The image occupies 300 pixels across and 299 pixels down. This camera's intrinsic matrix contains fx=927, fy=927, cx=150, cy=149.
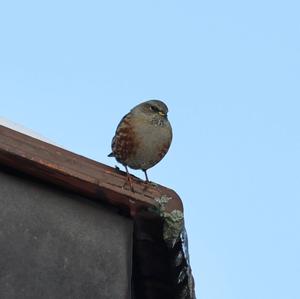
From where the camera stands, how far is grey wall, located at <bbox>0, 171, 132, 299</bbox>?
152 inches

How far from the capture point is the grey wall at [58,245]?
3871 millimetres

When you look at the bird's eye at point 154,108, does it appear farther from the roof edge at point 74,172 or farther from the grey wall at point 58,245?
the grey wall at point 58,245

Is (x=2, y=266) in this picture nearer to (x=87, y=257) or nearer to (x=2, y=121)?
(x=87, y=257)

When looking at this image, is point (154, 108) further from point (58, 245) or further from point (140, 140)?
point (58, 245)

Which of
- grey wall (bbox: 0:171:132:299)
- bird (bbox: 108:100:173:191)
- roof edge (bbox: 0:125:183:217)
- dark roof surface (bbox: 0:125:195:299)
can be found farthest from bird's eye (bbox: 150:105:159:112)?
grey wall (bbox: 0:171:132:299)

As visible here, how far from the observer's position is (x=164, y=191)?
4.40 meters

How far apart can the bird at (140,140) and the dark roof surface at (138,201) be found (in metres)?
1.06

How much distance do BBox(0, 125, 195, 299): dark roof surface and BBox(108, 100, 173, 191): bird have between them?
1062mm

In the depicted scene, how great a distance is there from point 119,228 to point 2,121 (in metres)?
0.74

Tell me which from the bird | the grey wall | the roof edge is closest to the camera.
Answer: the grey wall

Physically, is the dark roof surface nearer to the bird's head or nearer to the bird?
the bird

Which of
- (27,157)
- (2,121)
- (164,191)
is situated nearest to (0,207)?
(27,157)

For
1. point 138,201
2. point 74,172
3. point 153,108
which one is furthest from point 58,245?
point 153,108

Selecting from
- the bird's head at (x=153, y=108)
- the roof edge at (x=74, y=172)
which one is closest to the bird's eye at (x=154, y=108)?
the bird's head at (x=153, y=108)
